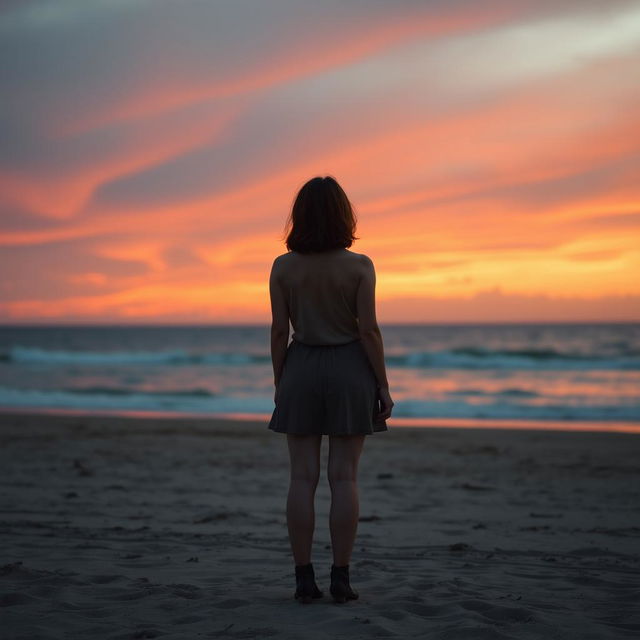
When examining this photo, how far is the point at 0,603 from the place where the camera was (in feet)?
10.1

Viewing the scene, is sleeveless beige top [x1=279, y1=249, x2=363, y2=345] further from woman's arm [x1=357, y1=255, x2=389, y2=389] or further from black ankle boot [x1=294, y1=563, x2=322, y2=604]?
black ankle boot [x1=294, y1=563, x2=322, y2=604]

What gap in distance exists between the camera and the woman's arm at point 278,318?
3.14m

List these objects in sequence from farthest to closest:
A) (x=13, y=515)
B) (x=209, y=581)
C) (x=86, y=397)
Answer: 1. (x=86, y=397)
2. (x=13, y=515)
3. (x=209, y=581)

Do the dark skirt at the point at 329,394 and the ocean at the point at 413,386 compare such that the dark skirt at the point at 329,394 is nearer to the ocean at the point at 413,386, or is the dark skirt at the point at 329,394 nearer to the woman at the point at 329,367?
the woman at the point at 329,367

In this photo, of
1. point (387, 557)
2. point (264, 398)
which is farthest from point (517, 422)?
point (387, 557)

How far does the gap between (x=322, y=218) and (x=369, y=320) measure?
0.49m

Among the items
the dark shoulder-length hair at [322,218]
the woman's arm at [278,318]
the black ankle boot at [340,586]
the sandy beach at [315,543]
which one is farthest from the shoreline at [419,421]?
the dark shoulder-length hair at [322,218]

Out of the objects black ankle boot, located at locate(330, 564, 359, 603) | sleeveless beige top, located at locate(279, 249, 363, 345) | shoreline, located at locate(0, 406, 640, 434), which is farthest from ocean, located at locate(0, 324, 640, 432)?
sleeveless beige top, located at locate(279, 249, 363, 345)

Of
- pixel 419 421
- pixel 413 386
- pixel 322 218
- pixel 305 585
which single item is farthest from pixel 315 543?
pixel 413 386

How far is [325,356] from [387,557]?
1683 millimetres

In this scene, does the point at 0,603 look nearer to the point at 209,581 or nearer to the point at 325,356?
the point at 209,581

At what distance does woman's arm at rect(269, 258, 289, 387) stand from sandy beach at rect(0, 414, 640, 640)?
3.57 ft

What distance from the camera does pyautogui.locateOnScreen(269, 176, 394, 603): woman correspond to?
3.03 metres

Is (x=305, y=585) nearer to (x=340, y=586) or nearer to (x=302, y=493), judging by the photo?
(x=340, y=586)
